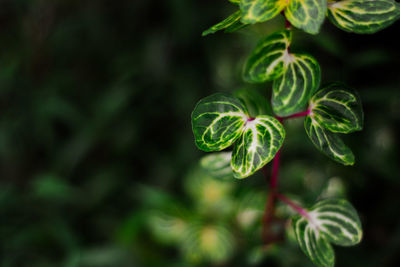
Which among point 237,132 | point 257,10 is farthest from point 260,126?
point 257,10

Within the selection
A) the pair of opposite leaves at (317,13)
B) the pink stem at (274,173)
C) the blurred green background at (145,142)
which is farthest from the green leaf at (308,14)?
the blurred green background at (145,142)

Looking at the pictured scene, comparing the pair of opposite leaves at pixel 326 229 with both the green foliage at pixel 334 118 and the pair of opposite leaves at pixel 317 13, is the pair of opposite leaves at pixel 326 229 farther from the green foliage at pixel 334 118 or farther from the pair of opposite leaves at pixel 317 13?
the pair of opposite leaves at pixel 317 13

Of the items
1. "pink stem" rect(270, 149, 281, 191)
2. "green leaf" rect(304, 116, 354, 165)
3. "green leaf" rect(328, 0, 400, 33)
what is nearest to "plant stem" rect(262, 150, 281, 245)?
"pink stem" rect(270, 149, 281, 191)

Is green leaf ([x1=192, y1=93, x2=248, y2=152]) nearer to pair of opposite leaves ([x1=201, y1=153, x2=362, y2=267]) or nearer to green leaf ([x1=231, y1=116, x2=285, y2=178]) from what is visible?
green leaf ([x1=231, y1=116, x2=285, y2=178])

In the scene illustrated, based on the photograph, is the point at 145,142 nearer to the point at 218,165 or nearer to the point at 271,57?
the point at 218,165

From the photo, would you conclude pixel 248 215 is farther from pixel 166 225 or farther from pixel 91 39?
pixel 91 39

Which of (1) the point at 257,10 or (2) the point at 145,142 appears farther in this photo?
(2) the point at 145,142

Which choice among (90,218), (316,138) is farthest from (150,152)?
(316,138)
